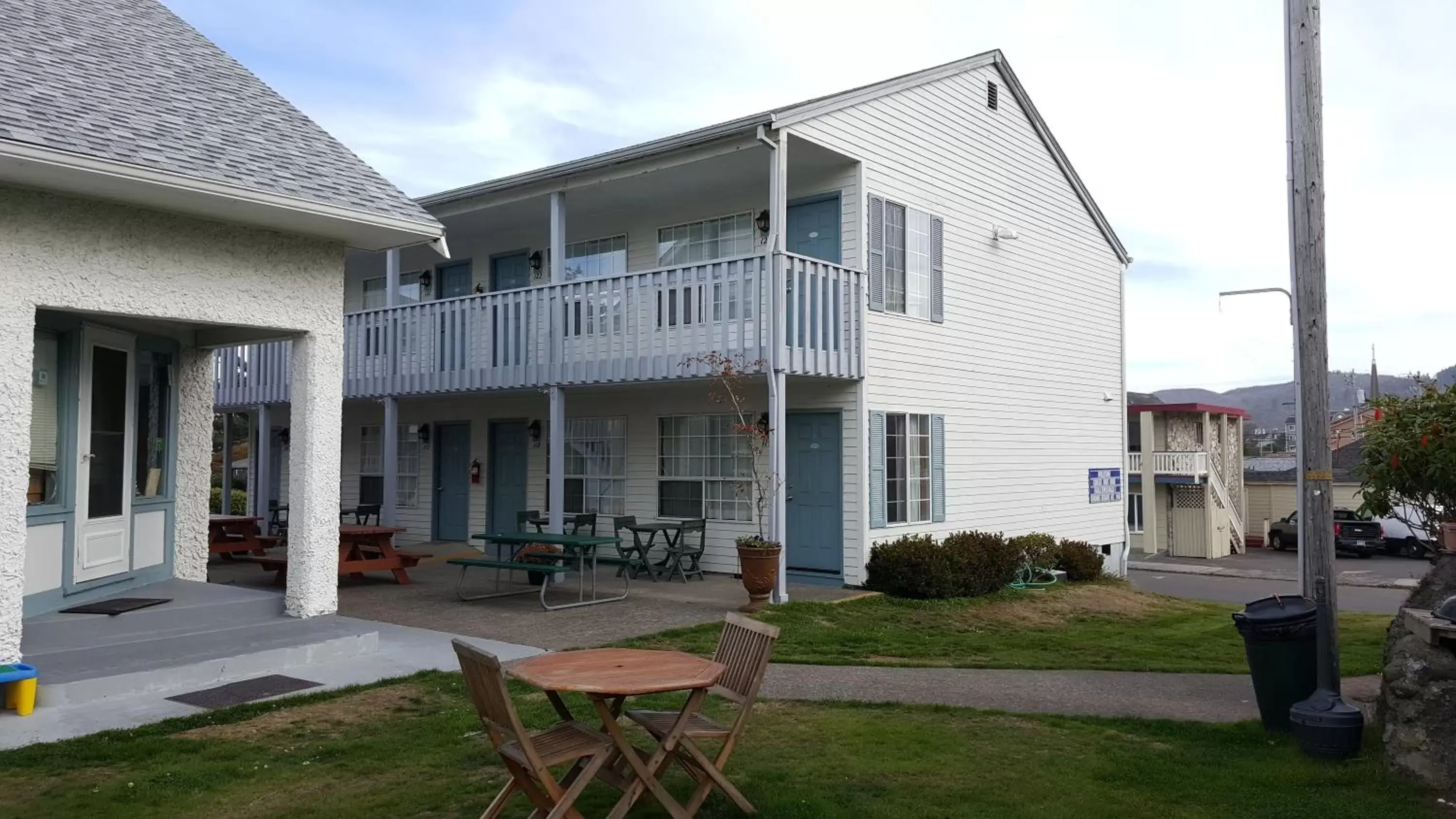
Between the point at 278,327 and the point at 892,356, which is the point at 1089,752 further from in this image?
the point at 892,356

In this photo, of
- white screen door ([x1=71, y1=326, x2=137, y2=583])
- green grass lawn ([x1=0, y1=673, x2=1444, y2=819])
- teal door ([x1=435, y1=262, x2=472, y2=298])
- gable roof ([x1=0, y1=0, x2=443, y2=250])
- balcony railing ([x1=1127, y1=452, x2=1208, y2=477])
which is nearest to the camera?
green grass lawn ([x1=0, y1=673, x2=1444, y2=819])

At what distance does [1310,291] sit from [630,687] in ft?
15.2

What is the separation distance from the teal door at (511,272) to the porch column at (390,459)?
265 centimetres

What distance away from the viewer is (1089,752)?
235 inches

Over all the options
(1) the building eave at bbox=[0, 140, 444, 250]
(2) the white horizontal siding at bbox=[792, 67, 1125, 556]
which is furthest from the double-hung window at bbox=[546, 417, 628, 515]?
(1) the building eave at bbox=[0, 140, 444, 250]

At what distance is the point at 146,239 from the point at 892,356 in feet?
29.0

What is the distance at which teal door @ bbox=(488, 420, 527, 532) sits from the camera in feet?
55.0

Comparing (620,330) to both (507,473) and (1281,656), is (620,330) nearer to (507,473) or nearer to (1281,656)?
(507,473)

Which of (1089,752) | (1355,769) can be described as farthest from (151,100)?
(1355,769)

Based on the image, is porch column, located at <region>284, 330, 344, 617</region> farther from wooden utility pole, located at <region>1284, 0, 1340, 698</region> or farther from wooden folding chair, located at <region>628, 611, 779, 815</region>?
wooden utility pole, located at <region>1284, 0, 1340, 698</region>

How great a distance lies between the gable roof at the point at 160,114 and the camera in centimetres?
702

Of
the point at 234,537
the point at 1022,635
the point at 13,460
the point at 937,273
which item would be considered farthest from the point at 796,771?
the point at 234,537

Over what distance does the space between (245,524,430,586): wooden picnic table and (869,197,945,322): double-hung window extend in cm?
661

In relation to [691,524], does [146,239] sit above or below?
above
